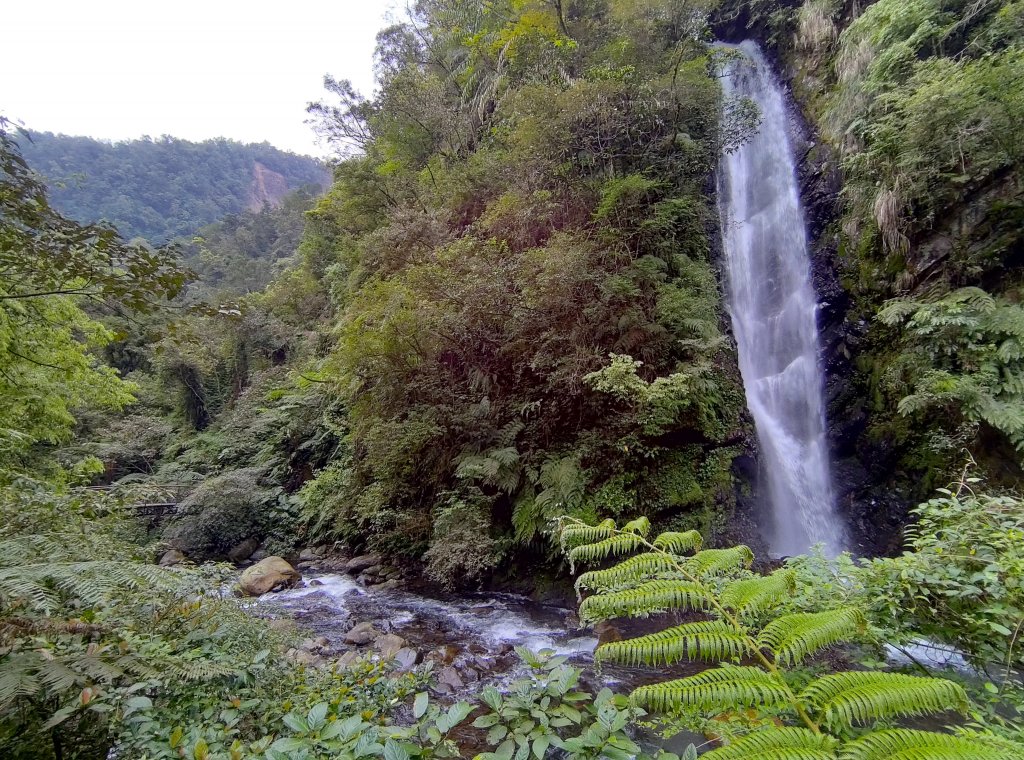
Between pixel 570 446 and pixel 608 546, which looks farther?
pixel 570 446

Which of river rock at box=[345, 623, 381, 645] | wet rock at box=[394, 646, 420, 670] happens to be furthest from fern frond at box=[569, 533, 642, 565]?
river rock at box=[345, 623, 381, 645]

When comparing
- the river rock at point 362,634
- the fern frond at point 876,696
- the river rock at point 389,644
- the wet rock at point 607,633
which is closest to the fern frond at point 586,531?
the fern frond at point 876,696

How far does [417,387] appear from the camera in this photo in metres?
8.61

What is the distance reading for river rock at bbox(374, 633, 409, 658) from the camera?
566 cm

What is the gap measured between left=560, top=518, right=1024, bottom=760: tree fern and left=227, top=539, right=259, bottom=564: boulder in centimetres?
1055

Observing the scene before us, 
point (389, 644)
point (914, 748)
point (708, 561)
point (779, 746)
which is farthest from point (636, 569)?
point (389, 644)

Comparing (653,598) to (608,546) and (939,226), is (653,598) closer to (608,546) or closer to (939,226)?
(608,546)

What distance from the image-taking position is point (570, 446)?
25.0ft

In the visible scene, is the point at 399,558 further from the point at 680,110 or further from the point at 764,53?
the point at 764,53

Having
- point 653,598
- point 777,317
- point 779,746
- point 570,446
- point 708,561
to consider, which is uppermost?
point 777,317

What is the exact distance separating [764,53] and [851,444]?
1195cm

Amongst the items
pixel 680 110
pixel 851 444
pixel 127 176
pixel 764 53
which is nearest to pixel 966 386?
pixel 851 444

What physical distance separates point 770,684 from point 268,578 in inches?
349

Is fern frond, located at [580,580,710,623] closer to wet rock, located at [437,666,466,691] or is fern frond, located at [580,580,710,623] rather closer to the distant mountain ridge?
wet rock, located at [437,666,466,691]
